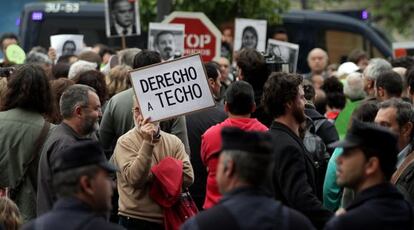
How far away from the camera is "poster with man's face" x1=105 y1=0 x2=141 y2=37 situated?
16578 mm

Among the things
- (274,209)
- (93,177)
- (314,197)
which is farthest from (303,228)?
(314,197)

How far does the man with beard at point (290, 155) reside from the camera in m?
7.29

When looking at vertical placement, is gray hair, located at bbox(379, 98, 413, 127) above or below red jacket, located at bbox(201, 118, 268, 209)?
above

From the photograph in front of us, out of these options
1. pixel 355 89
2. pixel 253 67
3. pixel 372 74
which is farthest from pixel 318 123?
pixel 355 89

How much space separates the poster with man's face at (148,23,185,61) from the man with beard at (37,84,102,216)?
20.7 feet

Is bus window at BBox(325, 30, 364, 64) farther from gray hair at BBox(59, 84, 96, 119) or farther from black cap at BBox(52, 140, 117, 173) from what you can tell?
black cap at BBox(52, 140, 117, 173)

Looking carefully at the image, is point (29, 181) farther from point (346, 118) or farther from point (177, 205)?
point (346, 118)

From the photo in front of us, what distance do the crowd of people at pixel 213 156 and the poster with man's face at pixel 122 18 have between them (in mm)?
4094

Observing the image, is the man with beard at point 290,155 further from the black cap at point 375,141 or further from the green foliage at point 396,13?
the green foliage at point 396,13

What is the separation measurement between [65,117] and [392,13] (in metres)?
25.6

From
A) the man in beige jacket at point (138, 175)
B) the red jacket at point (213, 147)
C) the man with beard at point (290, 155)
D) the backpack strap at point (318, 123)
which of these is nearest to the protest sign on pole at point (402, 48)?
the backpack strap at point (318, 123)

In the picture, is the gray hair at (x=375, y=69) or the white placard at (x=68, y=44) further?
the white placard at (x=68, y=44)

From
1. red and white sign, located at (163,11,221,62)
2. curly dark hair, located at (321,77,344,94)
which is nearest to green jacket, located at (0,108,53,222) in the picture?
curly dark hair, located at (321,77,344,94)

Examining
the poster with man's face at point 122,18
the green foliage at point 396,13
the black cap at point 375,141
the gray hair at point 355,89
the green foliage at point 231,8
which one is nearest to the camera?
the black cap at point 375,141
